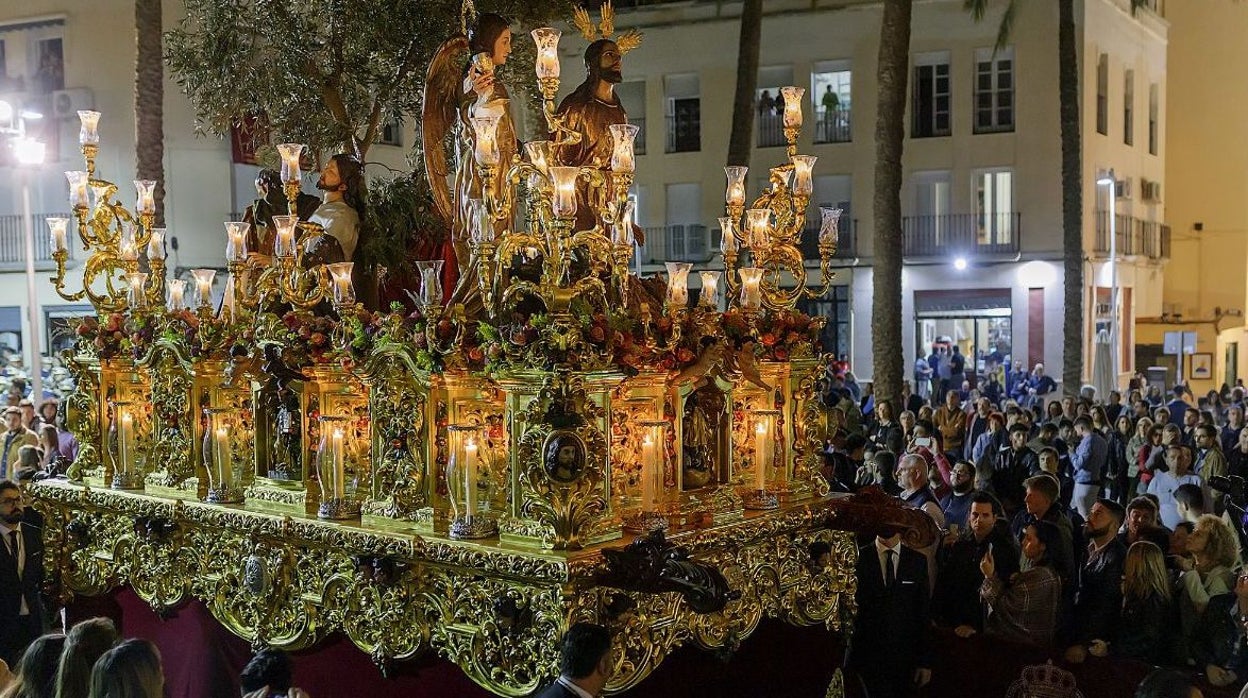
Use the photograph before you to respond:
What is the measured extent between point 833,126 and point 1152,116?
10421mm

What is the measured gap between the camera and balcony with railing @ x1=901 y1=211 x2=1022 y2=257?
29.8 m

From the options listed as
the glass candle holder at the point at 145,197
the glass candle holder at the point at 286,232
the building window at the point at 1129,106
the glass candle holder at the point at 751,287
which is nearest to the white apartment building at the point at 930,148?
the building window at the point at 1129,106

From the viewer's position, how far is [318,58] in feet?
42.8

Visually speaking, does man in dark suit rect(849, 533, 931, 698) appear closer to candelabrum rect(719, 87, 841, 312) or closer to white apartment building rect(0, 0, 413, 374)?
candelabrum rect(719, 87, 841, 312)

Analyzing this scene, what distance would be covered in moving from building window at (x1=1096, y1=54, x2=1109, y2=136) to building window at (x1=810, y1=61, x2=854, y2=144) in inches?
249

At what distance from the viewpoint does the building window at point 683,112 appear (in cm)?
3125

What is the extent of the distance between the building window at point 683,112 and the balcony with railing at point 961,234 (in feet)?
18.9

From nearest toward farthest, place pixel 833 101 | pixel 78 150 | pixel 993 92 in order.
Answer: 1. pixel 78 150
2. pixel 993 92
3. pixel 833 101

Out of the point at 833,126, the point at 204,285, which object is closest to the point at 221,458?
the point at 204,285

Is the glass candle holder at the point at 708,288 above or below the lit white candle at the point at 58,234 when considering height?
below

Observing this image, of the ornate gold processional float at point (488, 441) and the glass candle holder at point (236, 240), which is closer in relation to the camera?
the ornate gold processional float at point (488, 441)

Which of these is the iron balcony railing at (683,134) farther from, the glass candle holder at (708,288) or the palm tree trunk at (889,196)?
the glass candle holder at (708,288)

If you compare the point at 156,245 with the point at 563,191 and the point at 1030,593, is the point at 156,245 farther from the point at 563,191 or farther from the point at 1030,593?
the point at 1030,593

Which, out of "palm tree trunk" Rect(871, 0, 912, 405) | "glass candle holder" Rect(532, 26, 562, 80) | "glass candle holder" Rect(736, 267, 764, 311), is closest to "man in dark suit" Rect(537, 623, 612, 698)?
"glass candle holder" Rect(532, 26, 562, 80)
